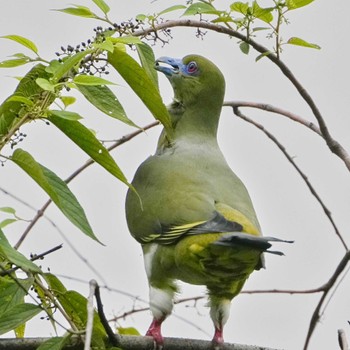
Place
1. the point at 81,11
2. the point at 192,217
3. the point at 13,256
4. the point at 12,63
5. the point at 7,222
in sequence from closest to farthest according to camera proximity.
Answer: the point at 13,256, the point at 12,63, the point at 81,11, the point at 7,222, the point at 192,217

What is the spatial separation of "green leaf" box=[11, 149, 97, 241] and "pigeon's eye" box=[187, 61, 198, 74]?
7.51 feet

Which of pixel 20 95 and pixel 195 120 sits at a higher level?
pixel 195 120

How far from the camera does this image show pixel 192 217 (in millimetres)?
3492

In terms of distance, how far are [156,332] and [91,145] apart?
165 cm

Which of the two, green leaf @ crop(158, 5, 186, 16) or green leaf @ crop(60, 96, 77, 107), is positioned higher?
green leaf @ crop(158, 5, 186, 16)

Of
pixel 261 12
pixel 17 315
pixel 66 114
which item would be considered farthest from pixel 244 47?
pixel 17 315

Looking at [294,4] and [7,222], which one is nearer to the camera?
[7,222]

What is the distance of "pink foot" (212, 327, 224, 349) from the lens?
3255 mm

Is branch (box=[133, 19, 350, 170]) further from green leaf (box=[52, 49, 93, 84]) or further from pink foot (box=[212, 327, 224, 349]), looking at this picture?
green leaf (box=[52, 49, 93, 84])

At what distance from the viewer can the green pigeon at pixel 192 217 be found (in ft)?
11.0

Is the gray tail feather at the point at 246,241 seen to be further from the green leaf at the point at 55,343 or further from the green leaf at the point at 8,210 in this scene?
the green leaf at the point at 55,343

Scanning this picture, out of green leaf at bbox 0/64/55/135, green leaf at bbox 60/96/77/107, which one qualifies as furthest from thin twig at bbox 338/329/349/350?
green leaf at bbox 60/96/77/107

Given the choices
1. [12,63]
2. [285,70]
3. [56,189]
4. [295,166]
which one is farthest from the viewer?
[295,166]

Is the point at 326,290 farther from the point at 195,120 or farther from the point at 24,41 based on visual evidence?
the point at 195,120
